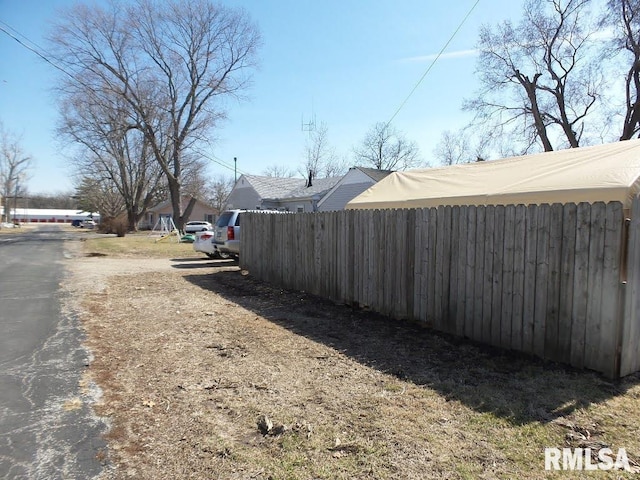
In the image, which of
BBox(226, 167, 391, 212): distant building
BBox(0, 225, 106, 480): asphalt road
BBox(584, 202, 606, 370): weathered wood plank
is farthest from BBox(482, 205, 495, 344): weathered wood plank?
BBox(226, 167, 391, 212): distant building

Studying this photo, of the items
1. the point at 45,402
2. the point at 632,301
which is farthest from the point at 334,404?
the point at 632,301

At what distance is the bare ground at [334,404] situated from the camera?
2814 millimetres

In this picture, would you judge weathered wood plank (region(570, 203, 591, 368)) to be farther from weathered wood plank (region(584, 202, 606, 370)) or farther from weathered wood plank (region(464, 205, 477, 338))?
weathered wood plank (region(464, 205, 477, 338))

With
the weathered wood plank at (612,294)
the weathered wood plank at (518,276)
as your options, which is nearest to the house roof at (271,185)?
the weathered wood plank at (518,276)

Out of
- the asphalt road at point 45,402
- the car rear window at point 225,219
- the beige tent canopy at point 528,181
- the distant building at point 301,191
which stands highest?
the distant building at point 301,191

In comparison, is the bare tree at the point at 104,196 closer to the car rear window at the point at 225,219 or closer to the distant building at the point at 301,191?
the distant building at the point at 301,191

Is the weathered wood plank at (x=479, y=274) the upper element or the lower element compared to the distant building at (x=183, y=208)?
lower

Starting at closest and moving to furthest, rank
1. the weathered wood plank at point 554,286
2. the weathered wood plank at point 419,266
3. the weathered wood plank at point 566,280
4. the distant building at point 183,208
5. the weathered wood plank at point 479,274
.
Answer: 1. the weathered wood plank at point 566,280
2. the weathered wood plank at point 554,286
3. the weathered wood plank at point 479,274
4. the weathered wood plank at point 419,266
5. the distant building at point 183,208

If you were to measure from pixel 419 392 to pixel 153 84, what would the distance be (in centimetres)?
3658

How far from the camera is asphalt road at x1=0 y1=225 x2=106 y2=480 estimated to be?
282cm

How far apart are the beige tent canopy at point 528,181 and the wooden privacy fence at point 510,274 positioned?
1.11 m

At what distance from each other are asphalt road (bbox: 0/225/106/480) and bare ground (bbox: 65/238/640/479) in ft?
0.58

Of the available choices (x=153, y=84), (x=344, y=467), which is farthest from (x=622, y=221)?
(x=153, y=84)

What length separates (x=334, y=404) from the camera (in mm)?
3691
